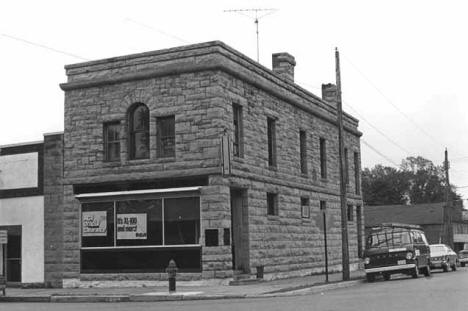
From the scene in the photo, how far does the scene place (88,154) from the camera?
25359mm

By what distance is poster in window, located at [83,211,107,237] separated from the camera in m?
24.6

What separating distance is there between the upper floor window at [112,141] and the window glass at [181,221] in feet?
10.5

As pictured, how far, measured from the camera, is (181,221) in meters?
23.4

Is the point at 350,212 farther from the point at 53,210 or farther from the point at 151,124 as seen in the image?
the point at 53,210

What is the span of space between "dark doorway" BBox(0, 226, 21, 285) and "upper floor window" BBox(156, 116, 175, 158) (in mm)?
7114

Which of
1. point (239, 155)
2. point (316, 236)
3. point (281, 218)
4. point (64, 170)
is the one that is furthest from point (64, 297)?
point (316, 236)

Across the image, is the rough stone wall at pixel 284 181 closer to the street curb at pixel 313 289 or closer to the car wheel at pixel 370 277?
the street curb at pixel 313 289

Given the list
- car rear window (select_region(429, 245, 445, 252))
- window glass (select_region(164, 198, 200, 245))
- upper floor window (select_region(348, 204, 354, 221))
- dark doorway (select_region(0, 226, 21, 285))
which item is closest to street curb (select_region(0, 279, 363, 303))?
window glass (select_region(164, 198, 200, 245))

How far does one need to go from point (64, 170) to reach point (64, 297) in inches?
254

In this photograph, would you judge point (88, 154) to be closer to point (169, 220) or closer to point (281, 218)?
point (169, 220)

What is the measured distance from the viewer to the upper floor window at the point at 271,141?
27.6m

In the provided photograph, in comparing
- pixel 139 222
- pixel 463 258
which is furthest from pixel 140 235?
pixel 463 258

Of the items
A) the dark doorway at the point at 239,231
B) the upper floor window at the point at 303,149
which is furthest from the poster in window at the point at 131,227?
the upper floor window at the point at 303,149

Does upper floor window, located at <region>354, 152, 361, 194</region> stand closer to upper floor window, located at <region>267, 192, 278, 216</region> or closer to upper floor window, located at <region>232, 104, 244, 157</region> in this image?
upper floor window, located at <region>267, 192, 278, 216</region>
